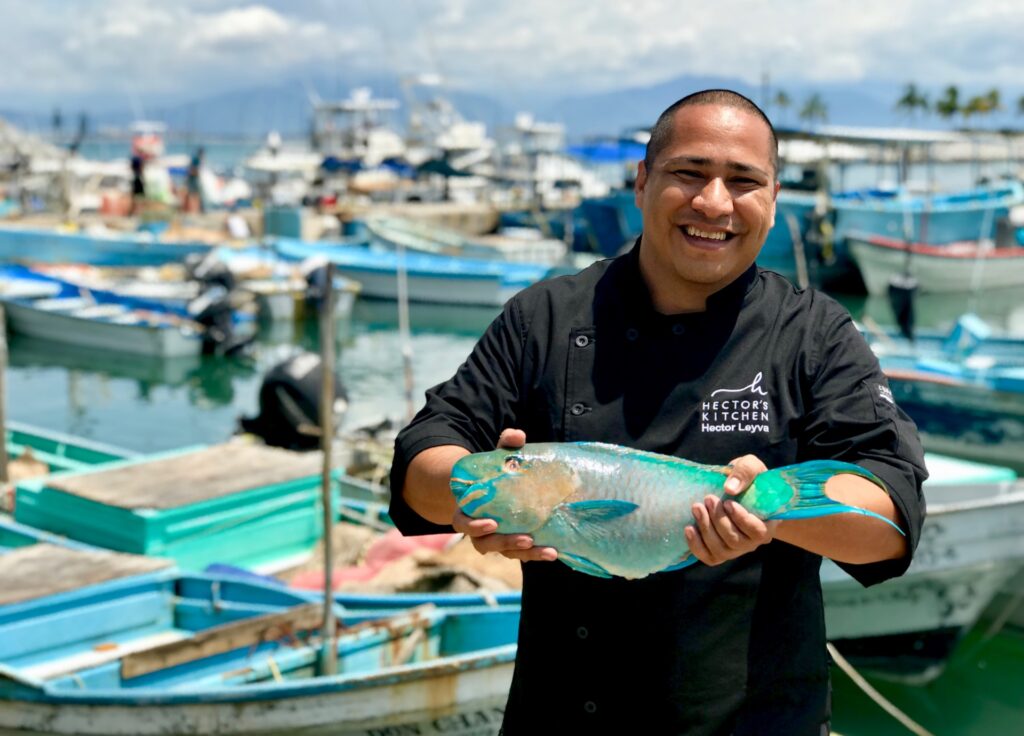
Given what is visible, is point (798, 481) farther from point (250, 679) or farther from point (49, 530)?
point (49, 530)

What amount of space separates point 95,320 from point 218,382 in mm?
3377

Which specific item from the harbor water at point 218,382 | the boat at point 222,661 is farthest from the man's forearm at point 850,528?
the harbor water at point 218,382

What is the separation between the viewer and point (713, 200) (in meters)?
2.13

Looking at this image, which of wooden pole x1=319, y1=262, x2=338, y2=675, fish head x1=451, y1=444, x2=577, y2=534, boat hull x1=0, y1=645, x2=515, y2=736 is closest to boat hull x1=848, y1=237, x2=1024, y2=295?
wooden pole x1=319, y1=262, x2=338, y2=675

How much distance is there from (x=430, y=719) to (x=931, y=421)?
939 cm

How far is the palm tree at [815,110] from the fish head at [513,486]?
91879 mm

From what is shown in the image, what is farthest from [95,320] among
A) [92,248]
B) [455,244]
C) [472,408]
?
[472,408]

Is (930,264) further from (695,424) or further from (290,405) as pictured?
(695,424)

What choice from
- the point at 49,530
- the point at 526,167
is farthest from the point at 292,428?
the point at 526,167

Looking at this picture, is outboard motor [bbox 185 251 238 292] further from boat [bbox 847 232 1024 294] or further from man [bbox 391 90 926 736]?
man [bbox 391 90 926 736]

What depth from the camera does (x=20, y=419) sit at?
1870cm

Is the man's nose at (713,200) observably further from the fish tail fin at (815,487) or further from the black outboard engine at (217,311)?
the black outboard engine at (217,311)

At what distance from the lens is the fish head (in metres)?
1.99

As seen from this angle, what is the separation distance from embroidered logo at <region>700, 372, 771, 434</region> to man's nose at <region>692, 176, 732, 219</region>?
32 centimetres
